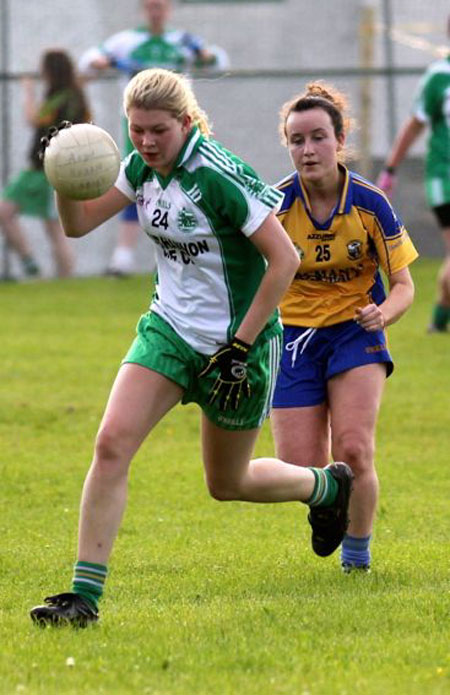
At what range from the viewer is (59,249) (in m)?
19.0

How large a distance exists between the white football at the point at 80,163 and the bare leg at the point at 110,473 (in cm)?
75

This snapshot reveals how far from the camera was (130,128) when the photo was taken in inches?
233

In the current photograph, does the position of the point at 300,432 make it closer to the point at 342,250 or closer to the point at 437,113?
the point at 342,250

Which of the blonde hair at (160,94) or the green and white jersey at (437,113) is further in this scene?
the green and white jersey at (437,113)

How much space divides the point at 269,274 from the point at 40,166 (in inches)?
511

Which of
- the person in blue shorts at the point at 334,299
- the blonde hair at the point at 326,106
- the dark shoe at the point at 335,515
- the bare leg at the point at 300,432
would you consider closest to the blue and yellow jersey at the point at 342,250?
the person in blue shorts at the point at 334,299

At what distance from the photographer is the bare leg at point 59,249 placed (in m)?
18.6

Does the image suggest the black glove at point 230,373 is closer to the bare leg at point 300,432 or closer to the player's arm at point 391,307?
the player's arm at point 391,307

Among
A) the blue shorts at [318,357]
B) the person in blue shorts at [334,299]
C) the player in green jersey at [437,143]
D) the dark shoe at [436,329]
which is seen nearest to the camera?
the person in blue shorts at [334,299]

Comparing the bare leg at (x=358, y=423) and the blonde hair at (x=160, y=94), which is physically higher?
the blonde hair at (x=160, y=94)

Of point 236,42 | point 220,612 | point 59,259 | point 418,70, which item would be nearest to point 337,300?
point 220,612

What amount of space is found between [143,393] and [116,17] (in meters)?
16.5

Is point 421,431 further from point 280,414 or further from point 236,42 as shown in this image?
point 236,42

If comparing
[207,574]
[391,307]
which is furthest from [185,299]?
[207,574]
